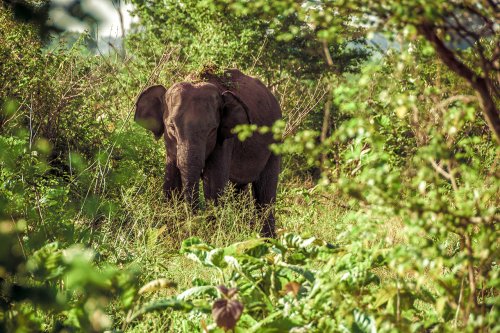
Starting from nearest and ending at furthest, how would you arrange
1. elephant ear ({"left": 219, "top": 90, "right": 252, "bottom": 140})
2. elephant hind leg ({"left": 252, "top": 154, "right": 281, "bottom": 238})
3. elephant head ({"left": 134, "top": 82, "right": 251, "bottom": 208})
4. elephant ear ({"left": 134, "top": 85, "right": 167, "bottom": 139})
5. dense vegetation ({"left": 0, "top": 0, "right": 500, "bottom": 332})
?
dense vegetation ({"left": 0, "top": 0, "right": 500, "bottom": 332})
elephant head ({"left": 134, "top": 82, "right": 251, "bottom": 208})
elephant ear ({"left": 219, "top": 90, "right": 252, "bottom": 140})
elephant ear ({"left": 134, "top": 85, "right": 167, "bottom": 139})
elephant hind leg ({"left": 252, "top": 154, "right": 281, "bottom": 238})

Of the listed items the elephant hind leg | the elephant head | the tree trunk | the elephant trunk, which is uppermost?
the tree trunk

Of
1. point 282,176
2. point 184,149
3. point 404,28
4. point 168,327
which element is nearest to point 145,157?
point 184,149

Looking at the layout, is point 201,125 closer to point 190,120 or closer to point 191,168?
point 190,120

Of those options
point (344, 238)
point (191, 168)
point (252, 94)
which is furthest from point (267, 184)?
point (344, 238)

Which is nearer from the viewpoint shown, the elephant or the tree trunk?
the tree trunk

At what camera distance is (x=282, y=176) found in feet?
47.8

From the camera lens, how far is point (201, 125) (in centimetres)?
993

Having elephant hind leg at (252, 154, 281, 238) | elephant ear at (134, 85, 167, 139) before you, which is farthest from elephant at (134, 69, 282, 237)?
elephant hind leg at (252, 154, 281, 238)

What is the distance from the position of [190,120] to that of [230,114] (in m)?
0.62

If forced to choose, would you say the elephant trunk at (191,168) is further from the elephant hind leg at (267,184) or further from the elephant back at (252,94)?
the elephant hind leg at (267,184)

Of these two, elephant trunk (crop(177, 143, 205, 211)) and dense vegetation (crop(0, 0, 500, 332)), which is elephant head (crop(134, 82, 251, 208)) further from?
dense vegetation (crop(0, 0, 500, 332))

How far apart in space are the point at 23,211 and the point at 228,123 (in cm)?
537

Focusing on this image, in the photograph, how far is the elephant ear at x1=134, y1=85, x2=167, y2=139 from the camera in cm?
1052

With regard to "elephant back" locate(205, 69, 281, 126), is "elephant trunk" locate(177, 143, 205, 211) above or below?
below
